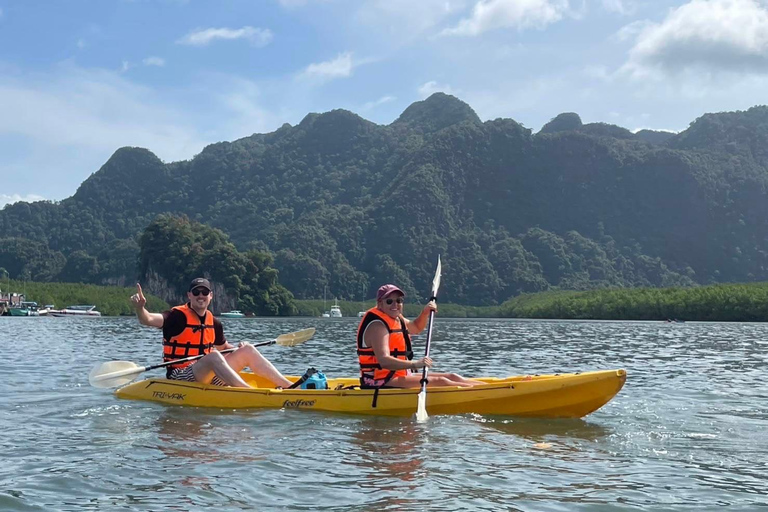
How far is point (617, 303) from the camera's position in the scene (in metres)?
65.0

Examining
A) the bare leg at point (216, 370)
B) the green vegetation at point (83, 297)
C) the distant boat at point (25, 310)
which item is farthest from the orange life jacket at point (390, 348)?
the distant boat at point (25, 310)

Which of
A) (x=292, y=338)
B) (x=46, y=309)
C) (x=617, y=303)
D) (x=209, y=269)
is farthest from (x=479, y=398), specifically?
(x=209, y=269)

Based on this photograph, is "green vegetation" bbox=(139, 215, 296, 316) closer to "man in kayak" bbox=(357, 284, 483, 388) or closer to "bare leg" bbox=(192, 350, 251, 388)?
"bare leg" bbox=(192, 350, 251, 388)

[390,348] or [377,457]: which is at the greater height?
[390,348]

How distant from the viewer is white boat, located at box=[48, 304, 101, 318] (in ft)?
251

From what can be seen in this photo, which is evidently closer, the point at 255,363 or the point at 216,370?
the point at 216,370

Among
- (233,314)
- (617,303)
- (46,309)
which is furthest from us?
(233,314)

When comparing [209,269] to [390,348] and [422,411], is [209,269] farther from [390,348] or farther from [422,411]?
[422,411]

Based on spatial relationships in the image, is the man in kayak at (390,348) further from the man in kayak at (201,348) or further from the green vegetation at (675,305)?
the green vegetation at (675,305)

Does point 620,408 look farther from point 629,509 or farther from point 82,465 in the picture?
point 82,465

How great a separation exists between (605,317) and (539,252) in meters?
85.3

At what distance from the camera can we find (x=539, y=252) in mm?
149875

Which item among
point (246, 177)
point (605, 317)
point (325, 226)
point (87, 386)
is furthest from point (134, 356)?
point (246, 177)

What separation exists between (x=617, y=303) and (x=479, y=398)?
5790 cm
